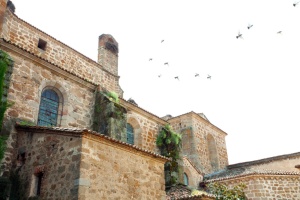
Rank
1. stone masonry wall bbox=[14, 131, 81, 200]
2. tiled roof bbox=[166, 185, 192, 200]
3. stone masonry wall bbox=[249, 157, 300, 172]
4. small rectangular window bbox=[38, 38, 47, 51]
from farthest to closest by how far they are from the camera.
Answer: stone masonry wall bbox=[249, 157, 300, 172] < small rectangular window bbox=[38, 38, 47, 51] < tiled roof bbox=[166, 185, 192, 200] < stone masonry wall bbox=[14, 131, 81, 200]

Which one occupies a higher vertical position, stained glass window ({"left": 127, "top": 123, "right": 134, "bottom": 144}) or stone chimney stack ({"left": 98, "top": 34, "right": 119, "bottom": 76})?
stone chimney stack ({"left": 98, "top": 34, "right": 119, "bottom": 76})

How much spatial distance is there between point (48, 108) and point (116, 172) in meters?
4.75

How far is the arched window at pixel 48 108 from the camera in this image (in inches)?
438

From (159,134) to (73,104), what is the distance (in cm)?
604

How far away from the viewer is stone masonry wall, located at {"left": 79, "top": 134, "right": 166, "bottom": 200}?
24.7 ft

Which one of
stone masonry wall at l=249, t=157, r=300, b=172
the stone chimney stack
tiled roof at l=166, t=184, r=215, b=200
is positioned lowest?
tiled roof at l=166, t=184, r=215, b=200

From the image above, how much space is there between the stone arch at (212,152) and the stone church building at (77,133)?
181 inches

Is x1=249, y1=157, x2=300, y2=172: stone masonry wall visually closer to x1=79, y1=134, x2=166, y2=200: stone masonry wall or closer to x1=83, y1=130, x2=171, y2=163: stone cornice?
x1=79, y1=134, x2=166, y2=200: stone masonry wall

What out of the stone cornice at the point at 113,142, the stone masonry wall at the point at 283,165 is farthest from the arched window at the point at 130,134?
the stone masonry wall at the point at 283,165

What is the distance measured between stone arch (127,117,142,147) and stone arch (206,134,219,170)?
1079cm

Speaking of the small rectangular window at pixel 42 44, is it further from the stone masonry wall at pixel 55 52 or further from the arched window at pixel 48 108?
the arched window at pixel 48 108

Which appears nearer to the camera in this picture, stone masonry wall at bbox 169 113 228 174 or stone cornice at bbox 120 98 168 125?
stone cornice at bbox 120 98 168 125

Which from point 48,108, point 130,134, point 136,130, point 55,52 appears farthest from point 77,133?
point 55,52

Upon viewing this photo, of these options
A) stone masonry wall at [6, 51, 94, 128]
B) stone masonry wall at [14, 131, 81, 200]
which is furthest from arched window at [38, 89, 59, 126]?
stone masonry wall at [14, 131, 81, 200]
